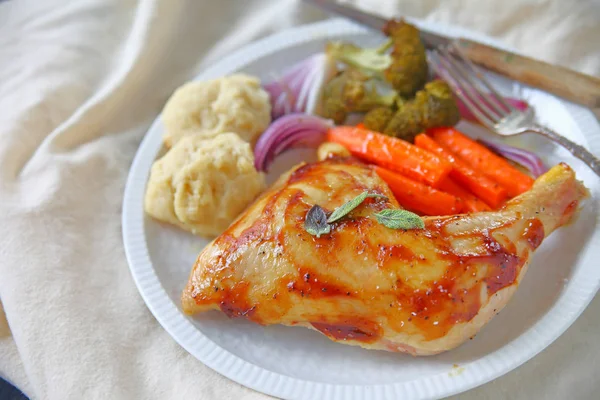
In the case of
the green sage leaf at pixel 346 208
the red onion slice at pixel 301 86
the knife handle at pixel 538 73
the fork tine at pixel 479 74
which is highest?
the knife handle at pixel 538 73

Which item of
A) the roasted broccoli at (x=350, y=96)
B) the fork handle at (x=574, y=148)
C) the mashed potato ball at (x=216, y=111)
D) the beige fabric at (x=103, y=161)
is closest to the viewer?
the beige fabric at (x=103, y=161)

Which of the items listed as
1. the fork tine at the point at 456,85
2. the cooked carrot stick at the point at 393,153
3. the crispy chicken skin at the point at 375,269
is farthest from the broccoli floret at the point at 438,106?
the crispy chicken skin at the point at 375,269

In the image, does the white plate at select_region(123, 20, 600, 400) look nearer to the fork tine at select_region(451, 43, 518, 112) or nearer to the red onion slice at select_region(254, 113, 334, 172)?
the fork tine at select_region(451, 43, 518, 112)

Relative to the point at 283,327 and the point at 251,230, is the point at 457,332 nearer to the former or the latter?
the point at 283,327

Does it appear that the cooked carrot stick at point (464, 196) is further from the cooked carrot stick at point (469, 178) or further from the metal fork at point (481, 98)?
the metal fork at point (481, 98)

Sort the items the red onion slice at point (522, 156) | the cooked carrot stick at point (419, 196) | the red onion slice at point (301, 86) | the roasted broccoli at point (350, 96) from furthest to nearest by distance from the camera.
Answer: the red onion slice at point (301, 86) < the roasted broccoli at point (350, 96) < the red onion slice at point (522, 156) < the cooked carrot stick at point (419, 196)

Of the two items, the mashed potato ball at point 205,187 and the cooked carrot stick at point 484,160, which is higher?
the cooked carrot stick at point 484,160

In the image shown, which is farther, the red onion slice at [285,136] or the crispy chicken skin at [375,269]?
the red onion slice at [285,136]

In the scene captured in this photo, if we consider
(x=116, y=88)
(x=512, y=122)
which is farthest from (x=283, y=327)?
(x=116, y=88)
